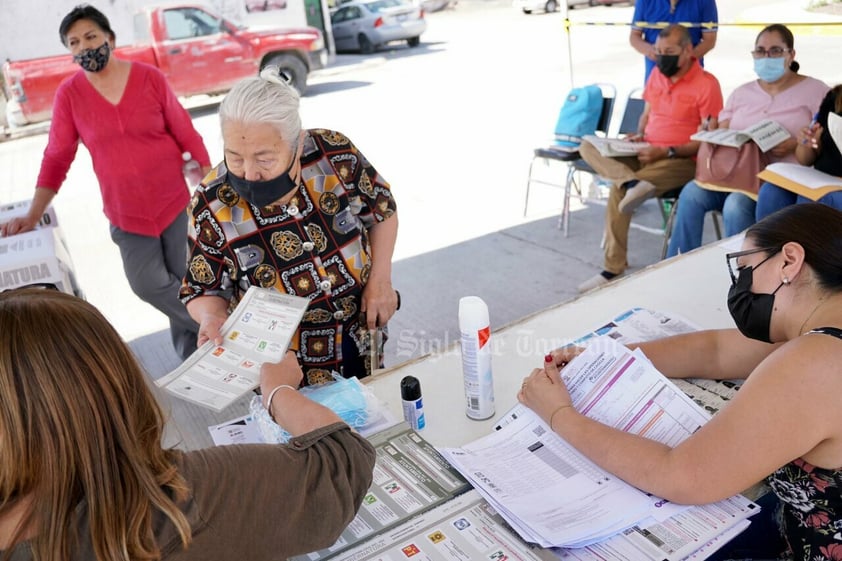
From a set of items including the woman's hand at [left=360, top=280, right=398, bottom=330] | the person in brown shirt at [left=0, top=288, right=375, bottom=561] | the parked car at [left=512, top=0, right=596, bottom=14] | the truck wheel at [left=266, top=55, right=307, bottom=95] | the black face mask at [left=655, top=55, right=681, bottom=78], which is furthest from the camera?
the parked car at [left=512, top=0, right=596, bottom=14]

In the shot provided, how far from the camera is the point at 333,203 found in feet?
6.79

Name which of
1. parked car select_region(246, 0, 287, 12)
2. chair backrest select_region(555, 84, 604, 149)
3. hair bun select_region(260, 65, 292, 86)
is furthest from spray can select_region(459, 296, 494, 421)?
parked car select_region(246, 0, 287, 12)

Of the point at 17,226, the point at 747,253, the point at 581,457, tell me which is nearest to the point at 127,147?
the point at 17,226

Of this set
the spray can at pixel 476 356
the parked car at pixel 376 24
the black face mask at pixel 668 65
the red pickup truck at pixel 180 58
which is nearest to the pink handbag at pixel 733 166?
the black face mask at pixel 668 65

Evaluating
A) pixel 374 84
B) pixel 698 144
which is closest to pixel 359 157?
pixel 698 144

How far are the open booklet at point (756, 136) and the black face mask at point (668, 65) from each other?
71cm

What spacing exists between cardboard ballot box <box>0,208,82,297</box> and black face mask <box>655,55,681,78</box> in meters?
3.36

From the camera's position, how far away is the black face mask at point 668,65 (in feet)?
14.0

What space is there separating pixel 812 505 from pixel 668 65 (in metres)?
3.49

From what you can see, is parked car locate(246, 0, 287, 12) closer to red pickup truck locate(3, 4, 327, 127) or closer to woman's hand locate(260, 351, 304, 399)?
→ red pickup truck locate(3, 4, 327, 127)

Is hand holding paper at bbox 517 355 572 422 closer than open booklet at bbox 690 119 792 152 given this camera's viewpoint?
Yes

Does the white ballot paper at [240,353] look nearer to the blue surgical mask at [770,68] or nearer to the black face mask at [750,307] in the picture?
the black face mask at [750,307]

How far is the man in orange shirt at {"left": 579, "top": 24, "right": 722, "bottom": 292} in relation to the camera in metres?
4.12

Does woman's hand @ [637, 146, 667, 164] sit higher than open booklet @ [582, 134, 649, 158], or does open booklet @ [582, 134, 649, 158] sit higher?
open booklet @ [582, 134, 649, 158]
